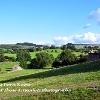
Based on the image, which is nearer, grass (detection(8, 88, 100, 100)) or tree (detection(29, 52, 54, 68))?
grass (detection(8, 88, 100, 100))

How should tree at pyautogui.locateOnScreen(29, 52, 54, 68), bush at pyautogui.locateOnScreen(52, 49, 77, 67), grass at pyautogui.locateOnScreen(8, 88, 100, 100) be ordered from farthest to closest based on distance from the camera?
tree at pyautogui.locateOnScreen(29, 52, 54, 68) → bush at pyautogui.locateOnScreen(52, 49, 77, 67) → grass at pyautogui.locateOnScreen(8, 88, 100, 100)

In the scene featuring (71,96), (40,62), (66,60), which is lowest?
(40,62)

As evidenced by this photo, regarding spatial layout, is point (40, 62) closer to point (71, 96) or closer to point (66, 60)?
point (66, 60)

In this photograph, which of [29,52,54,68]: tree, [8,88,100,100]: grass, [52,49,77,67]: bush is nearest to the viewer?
[8,88,100,100]: grass

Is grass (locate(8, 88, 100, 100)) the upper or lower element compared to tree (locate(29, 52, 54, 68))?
upper

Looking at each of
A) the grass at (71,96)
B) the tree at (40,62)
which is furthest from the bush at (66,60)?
the grass at (71,96)

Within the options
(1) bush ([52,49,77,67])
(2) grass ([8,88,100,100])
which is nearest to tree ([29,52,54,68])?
(1) bush ([52,49,77,67])

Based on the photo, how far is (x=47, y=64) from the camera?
6462 inches

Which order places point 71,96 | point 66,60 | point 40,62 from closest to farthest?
1. point 71,96
2. point 66,60
3. point 40,62

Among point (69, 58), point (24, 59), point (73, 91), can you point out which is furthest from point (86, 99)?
point (24, 59)

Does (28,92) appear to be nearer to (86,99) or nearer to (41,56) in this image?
(86,99)

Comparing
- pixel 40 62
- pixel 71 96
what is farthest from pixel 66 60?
pixel 71 96

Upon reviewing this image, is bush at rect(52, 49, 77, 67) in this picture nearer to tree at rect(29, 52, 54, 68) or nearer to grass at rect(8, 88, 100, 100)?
tree at rect(29, 52, 54, 68)

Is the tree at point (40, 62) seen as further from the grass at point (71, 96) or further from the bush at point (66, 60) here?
the grass at point (71, 96)
